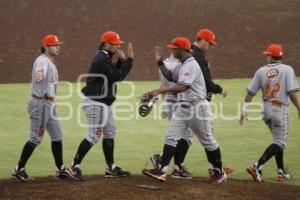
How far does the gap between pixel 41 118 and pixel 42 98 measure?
27 cm

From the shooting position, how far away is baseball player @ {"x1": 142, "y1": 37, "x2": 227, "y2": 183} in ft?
28.3

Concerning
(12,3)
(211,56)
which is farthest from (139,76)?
(12,3)

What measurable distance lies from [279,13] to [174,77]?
1813 centimetres

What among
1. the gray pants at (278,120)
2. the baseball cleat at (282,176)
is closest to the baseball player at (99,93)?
the gray pants at (278,120)

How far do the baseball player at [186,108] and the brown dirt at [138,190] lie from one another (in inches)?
12.7

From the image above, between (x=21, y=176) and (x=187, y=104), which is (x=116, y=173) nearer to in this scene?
(x=21, y=176)

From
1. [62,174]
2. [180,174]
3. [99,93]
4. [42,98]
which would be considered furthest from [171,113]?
[42,98]

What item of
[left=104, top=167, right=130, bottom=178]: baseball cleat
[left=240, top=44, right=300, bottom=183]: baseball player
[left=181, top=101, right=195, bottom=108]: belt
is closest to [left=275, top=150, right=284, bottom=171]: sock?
[left=240, top=44, right=300, bottom=183]: baseball player

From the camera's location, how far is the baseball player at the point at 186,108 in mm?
8633

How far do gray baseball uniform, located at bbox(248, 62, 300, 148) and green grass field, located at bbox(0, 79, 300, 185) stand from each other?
2.59ft

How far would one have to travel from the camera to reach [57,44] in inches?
370

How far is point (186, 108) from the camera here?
346 inches

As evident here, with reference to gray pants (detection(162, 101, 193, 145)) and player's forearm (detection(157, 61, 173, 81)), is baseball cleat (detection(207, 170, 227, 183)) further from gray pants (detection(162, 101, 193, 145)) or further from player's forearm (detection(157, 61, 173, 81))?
player's forearm (detection(157, 61, 173, 81))

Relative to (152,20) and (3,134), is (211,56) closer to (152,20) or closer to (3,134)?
(152,20)
